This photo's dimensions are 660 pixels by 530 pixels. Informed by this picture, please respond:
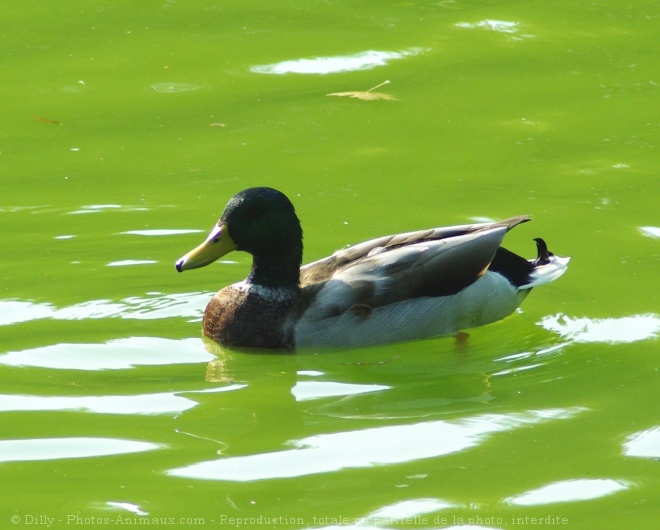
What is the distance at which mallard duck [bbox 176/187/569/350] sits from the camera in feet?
25.7

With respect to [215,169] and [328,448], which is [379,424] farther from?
[215,169]

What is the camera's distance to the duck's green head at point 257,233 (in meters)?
7.93

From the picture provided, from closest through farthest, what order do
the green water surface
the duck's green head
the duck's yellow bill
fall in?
the green water surface < the duck's yellow bill < the duck's green head

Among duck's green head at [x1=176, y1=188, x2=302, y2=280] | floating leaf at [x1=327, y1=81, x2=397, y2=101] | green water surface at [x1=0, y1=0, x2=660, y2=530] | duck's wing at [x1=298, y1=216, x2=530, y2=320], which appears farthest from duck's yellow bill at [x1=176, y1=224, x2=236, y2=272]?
floating leaf at [x1=327, y1=81, x2=397, y2=101]

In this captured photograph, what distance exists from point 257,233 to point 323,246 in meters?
1.17

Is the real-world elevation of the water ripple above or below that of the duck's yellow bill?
below

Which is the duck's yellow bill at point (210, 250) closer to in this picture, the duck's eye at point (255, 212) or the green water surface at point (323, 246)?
the duck's eye at point (255, 212)

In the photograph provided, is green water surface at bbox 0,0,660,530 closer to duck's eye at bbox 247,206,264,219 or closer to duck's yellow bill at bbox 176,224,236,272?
duck's yellow bill at bbox 176,224,236,272

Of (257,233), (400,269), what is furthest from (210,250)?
(400,269)

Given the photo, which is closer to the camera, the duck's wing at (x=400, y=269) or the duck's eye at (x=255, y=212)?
the duck's wing at (x=400, y=269)

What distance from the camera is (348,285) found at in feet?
25.8

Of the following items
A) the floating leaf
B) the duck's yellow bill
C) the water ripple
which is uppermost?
the floating leaf

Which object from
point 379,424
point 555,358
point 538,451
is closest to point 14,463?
point 379,424

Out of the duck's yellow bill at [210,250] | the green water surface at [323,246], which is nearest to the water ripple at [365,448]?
the green water surface at [323,246]
